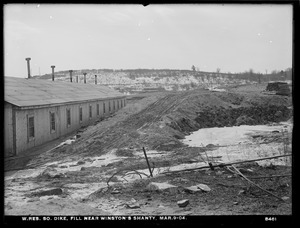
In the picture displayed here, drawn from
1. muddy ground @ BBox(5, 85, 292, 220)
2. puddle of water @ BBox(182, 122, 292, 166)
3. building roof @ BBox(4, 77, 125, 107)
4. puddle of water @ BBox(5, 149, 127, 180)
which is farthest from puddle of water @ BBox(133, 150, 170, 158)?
building roof @ BBox(4, 77, 125, 107)

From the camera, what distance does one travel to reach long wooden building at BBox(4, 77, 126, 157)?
9.45 meters

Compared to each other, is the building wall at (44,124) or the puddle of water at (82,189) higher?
the building wall at (44,124)

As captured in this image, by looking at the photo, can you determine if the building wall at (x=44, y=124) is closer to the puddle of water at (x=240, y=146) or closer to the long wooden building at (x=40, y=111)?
the long wooden building at (x=40, y=111)

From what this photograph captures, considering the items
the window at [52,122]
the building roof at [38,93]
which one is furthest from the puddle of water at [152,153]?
the window at [52,122]

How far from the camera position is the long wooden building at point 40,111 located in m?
9.45

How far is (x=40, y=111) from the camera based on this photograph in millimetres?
11133

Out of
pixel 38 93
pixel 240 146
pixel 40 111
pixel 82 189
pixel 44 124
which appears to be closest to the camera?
pixel 82 189

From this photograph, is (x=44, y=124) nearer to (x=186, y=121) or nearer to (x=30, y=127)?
(x=30, y=127)

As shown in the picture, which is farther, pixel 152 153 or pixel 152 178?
pixel 152 153

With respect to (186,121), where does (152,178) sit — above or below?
below

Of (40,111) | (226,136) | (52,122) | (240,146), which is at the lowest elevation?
(240,146)

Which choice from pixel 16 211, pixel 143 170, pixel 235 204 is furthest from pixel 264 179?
pixel 16 211

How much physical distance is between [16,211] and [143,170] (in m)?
2.90

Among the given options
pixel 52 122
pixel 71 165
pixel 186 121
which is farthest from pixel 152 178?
pixel 52 122
